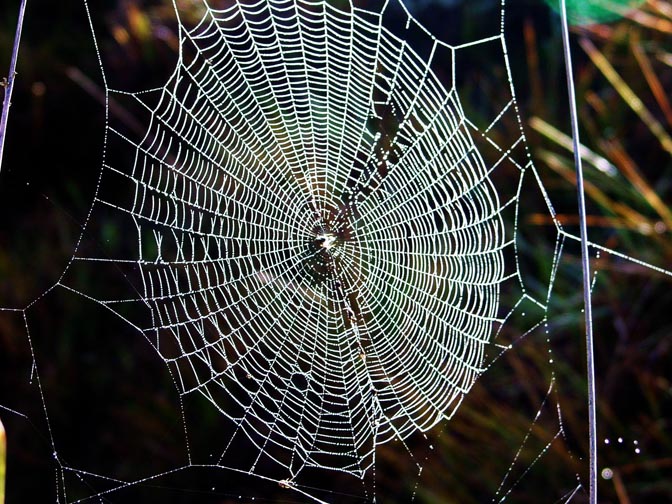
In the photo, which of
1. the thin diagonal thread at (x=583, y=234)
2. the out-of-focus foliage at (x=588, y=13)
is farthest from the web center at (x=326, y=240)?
the out-of-focus foliage at (x=588, y=13)

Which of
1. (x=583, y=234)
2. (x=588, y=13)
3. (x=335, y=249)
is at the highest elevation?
(x=588, y=13)

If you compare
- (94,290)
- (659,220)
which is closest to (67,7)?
(94,290)

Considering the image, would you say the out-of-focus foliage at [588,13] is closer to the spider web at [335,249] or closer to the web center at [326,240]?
the spider web at [335,249]

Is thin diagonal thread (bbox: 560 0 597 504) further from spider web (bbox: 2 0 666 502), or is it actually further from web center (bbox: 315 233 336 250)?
web center (bbox: 315 233 336 250)

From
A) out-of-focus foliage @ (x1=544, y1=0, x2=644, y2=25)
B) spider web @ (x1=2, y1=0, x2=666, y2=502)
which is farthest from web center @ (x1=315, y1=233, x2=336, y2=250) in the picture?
out-of-focus foliage @ (x1=544, y1=0, x2=644, y2=25)

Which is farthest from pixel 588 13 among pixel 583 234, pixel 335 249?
pixel 583 234

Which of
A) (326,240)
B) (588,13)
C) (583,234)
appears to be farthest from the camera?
(588,13)

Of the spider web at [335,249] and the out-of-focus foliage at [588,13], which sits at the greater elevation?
the out-of-focus foliage at [588,13]

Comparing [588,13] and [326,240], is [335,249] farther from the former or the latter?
[588,13]

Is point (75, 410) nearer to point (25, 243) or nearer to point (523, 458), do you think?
point (25, 243)

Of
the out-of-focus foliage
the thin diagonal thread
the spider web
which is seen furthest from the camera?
the out-of-focus foliage

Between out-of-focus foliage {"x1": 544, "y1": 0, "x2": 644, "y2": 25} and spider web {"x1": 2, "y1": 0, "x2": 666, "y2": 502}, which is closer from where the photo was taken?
spider web {"x1": 2, "y1": 0, "x2": 666, "y2": 502}
